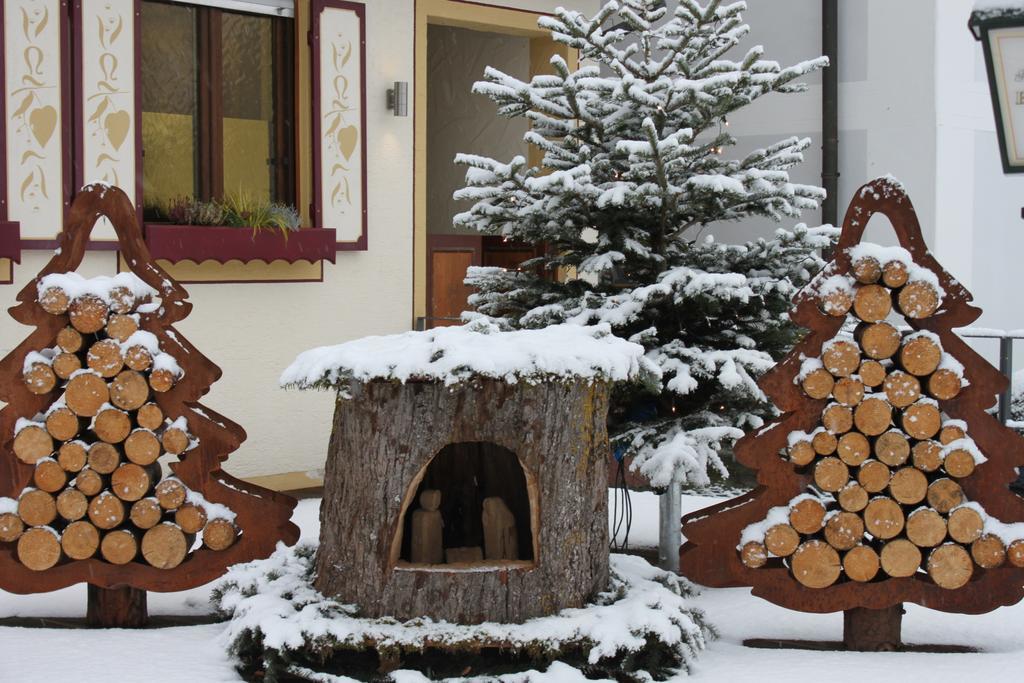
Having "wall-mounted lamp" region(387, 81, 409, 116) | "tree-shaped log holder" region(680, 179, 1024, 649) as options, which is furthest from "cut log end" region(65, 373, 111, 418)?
"wall-mounted lamp" region(387, 81, 409, 116)

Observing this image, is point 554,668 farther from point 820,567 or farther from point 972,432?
point 972,432

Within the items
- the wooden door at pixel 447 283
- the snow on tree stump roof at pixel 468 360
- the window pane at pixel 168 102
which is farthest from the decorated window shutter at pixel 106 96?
the wooden door at pixel 447 283

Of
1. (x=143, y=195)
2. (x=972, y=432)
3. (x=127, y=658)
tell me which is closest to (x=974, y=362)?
(x=972, y=432)

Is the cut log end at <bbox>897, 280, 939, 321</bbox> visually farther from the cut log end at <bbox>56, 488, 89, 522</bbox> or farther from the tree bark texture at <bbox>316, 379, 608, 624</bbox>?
the cut log end at <bbox>56, 488, 89, 522</bbox>

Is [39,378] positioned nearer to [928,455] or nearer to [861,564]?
[861,564]

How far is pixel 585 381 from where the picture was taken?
16.3ft

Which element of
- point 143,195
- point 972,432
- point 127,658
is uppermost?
point 143,195

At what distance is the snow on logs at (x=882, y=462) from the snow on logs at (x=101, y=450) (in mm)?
2209

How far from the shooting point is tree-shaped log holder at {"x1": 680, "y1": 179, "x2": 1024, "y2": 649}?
512 centimetres

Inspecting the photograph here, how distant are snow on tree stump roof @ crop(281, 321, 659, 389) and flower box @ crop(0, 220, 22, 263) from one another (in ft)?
9.23

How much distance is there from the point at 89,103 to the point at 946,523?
506 centimetres

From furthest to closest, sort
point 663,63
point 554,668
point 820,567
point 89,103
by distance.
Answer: point 89,103
point 663,63
point 820,567
point 554,668

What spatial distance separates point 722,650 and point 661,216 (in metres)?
1.98

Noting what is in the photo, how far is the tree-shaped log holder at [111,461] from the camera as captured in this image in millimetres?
5285
